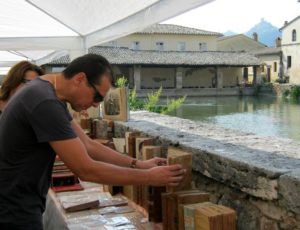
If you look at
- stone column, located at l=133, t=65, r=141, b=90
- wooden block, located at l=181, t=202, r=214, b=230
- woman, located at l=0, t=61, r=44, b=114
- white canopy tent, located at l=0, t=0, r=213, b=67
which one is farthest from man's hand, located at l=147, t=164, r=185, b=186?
stone column, located at l=133, t=65, r=141, b=90

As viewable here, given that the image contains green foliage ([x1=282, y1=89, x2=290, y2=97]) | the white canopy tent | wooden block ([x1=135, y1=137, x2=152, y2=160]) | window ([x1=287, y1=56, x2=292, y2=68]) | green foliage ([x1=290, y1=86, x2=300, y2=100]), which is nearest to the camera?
wooden block ([x1=135, y1=137, x2=152, y2=160])

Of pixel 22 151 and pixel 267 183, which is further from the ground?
pixel 22 151

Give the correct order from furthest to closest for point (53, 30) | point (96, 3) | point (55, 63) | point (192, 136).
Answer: point (55, 63) < point (53, 30) < point (96, 3) < point (192, 136)

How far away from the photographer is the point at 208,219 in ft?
4.85

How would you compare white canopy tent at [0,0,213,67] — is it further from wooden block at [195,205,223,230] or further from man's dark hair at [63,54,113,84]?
wooden block at [195,205,223,230]

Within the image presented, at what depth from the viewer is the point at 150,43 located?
44531 mm

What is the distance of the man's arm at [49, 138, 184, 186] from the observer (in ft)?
4.72

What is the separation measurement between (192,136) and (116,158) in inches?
24.9

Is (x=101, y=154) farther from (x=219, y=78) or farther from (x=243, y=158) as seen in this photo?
(x=219, y=78)

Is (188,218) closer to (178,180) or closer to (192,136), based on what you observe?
(178,180)

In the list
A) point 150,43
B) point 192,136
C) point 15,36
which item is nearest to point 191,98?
point 150,43

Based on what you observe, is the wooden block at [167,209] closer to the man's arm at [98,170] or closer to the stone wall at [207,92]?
the man's arm at [98,170]

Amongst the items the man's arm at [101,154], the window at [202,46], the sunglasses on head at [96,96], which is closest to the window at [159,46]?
the window at [202,46]

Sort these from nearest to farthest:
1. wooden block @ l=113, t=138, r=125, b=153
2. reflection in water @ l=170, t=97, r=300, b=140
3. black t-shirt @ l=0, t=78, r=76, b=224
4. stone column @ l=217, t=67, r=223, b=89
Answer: black t-shirt @ l=0, t=78, r=76, b=224 → wooden block @ l=113, t=138, r=125, b=153 → reflection in water @ l=170, t=97, r=300, b=140 → stone column @ l=217, t=67, r=223, b=89
